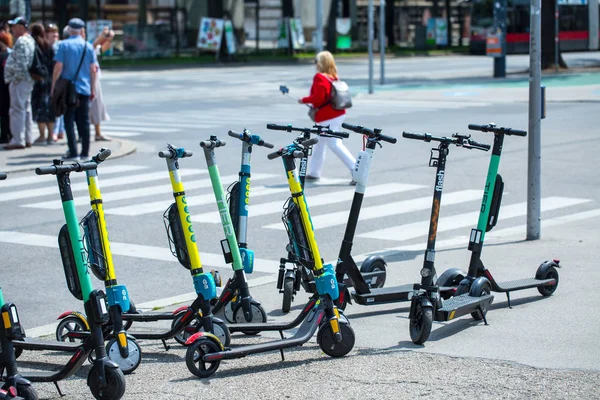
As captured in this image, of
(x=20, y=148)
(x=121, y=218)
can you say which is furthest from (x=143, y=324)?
(x=20, y=148)

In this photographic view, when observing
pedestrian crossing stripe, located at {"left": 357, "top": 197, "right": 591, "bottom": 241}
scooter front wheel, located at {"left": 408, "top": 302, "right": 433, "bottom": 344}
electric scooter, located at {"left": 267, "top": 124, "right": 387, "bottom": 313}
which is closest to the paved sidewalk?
pedestrian crossing stripe, located at {"left": 357, "top": 197, "right": 591, "bottom": 241}

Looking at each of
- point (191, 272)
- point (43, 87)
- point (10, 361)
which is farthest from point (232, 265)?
point (43, 87)

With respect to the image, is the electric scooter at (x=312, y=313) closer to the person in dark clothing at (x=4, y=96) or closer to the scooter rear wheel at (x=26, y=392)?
the scooter rear wheel at (x=26, y=392)

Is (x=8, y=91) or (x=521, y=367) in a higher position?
(x=8, y=91)

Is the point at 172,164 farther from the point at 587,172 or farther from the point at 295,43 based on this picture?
the point at 295,43

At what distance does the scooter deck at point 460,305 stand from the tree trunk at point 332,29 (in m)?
54.4

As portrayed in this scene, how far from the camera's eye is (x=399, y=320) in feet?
22.8

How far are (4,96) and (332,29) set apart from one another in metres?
44.7

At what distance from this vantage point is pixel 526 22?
2037 inches

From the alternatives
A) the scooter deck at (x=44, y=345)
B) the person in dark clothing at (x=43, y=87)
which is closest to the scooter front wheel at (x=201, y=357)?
the scooter deck at (x=44, y=345)

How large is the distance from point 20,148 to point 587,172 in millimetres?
8707

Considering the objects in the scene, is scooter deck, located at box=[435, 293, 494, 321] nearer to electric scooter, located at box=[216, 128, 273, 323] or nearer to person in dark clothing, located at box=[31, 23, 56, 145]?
electric scooter, located at box=[216, 128, 273, 323]

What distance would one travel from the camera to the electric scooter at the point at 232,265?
20.7 feet

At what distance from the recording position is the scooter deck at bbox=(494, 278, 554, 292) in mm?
7223
